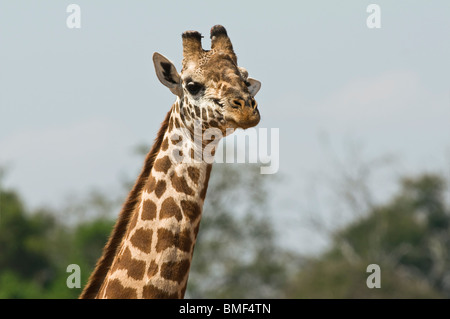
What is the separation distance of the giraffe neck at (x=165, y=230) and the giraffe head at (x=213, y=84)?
22 centimetres

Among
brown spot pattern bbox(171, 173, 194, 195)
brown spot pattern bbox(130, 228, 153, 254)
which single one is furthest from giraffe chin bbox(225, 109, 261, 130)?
brown spot pattern bbox(130, 228, 153, 254)

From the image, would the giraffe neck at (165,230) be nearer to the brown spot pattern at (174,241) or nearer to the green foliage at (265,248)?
the brown spot pattern at (174,241)

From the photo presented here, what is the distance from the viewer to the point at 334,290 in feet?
138

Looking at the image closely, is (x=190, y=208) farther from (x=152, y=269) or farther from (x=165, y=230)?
(x=152, y=269)

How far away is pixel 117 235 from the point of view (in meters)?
8.65

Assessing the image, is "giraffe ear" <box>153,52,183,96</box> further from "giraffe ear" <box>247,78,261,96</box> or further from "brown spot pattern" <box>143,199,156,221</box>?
"brown spot pattern" <box>143,199,156,221</box>

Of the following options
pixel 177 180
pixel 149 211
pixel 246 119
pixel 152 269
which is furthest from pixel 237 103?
pixel 152 269

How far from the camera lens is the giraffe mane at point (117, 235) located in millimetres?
8609

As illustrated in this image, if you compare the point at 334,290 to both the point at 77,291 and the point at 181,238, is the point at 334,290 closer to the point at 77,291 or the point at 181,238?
A: the point at 77,291

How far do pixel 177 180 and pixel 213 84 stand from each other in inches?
36.5

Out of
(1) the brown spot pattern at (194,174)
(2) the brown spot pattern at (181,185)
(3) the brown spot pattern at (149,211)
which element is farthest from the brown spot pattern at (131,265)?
(1) the brown spot pattern at (194,174)

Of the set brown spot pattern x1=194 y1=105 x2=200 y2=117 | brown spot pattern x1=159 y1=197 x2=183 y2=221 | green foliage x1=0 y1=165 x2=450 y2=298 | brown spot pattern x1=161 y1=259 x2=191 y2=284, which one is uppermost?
green foliage x1=0 y1=165 x2=450 y2=298

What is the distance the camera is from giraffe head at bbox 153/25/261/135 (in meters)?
8.02

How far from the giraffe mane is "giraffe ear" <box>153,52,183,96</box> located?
0.62 m
